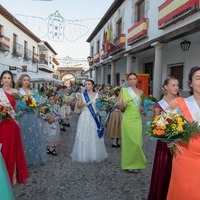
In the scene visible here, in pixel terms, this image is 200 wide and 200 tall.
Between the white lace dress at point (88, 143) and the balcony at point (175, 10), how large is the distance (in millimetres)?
4712

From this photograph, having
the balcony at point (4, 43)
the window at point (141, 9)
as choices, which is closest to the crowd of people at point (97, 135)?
the window at point (141, 9)

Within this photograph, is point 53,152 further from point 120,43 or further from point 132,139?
point 120,43

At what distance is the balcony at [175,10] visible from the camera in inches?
326

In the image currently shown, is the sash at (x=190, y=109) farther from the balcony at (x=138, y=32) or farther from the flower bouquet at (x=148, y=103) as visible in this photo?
the balcony at (x=138, y=32)

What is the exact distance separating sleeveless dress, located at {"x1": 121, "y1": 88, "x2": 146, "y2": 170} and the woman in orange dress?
244 cm

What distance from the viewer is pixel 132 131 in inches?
198

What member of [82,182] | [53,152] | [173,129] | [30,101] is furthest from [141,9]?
[173,129]

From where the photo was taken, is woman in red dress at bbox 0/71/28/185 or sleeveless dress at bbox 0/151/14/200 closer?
sleeveless dress at bbox 0/151/14/200

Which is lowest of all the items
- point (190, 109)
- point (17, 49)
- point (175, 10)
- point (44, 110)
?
point (44, 110)

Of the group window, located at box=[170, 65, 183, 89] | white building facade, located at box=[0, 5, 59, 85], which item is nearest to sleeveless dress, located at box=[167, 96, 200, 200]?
window, located at box=[170, 65, 183, 89]

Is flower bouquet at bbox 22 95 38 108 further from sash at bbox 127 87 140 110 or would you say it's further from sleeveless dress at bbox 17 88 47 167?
sash at bbox 127 87 140 110

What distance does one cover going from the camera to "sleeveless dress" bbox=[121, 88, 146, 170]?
4.99 m

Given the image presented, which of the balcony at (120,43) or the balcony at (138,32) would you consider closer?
the balcony at (138,32)

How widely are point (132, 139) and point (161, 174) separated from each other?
1857 mm
